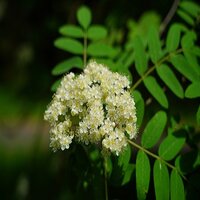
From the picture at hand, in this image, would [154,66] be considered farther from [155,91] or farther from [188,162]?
[188,162]

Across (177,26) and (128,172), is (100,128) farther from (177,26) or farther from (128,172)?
(177,26)

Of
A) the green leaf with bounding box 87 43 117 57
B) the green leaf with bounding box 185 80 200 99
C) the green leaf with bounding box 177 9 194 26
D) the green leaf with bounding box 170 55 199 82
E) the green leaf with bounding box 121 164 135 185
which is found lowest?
the green leaf with bounding box 121 164 135 185

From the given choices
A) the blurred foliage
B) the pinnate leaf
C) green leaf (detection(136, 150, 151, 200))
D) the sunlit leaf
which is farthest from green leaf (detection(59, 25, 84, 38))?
green leaf (detection(136, 150, 151, 200))

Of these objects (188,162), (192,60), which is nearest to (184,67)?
(192,60)

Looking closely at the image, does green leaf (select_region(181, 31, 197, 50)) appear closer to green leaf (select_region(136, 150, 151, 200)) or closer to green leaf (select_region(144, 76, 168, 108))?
green leaf (select_region(144, 76, 168, 108))

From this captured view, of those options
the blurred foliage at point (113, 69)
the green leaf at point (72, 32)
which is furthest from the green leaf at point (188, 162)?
the green leaf at point (72, 32)

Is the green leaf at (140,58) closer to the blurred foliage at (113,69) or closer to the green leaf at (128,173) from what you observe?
the blurred foliage at (113,69)

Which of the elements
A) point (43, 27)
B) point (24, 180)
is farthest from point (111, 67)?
point (43, 27)
